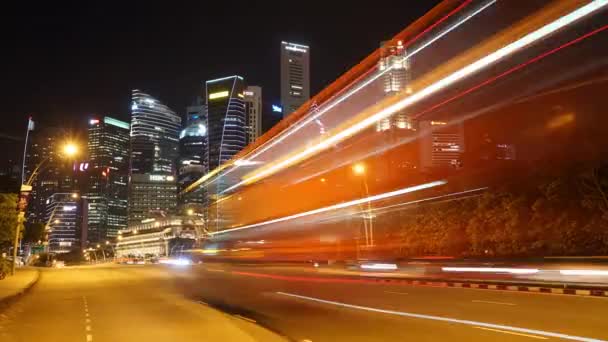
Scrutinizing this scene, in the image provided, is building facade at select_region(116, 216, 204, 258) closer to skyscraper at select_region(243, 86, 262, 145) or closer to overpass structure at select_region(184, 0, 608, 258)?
skyscraper at select_region(243, 86, 262, 145)

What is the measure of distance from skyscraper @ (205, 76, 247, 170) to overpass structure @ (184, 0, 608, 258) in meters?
87.8

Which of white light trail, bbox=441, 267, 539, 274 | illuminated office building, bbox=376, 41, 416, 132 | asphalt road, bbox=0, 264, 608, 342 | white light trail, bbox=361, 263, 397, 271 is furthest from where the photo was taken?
A: white light trail, bbox=361, 263, 397, 271

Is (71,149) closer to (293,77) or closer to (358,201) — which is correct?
(358,201)

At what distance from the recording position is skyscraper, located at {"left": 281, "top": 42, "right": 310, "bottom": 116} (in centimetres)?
15225

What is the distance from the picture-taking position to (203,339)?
11.9 meters

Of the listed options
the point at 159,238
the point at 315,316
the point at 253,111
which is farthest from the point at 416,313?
the point at 159,238

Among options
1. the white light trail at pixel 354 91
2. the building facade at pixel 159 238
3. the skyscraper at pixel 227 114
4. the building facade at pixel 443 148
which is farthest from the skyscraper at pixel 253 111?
the white light trail at pixel 354 91

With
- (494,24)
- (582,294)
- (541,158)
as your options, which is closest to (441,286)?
(582,294)

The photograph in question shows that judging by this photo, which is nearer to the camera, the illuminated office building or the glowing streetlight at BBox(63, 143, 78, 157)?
the illuminated office building

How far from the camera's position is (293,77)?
6038 inches

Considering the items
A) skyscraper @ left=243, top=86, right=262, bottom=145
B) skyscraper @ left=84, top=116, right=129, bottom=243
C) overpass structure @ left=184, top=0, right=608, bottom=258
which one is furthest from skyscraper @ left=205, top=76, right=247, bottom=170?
overpass structure @ left=184, top=0, right=608, bottom=258

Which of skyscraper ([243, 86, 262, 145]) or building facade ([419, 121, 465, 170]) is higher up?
skyscraper ([243, 86, 262, 145])

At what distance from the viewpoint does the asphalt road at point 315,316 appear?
12.0 m

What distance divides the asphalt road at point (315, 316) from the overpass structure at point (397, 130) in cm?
643
